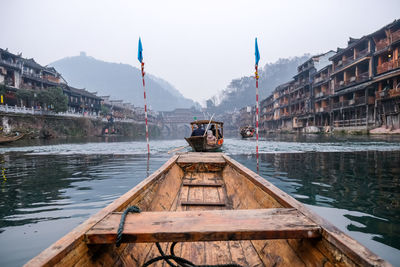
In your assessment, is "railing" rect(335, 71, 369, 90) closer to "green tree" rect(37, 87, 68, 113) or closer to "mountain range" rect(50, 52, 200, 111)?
"green tree" rect(37, 87, 68, 113)

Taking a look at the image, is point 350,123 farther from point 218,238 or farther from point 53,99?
point 53,99

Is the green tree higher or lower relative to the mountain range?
lower

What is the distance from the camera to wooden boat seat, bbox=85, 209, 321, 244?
4.97 feet

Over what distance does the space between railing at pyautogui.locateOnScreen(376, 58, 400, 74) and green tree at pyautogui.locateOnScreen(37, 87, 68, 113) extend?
40453mm

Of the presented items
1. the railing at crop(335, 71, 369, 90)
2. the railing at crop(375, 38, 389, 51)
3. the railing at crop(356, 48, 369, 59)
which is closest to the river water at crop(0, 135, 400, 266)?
the railing at crop(375, 38, 389, 51)

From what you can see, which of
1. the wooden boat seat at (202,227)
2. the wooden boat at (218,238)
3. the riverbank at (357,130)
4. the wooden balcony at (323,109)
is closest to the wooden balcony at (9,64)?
the wooden boat at (218,238)

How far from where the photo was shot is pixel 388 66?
2095 centimetres

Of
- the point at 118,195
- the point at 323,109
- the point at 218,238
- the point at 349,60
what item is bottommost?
the point at 118,195

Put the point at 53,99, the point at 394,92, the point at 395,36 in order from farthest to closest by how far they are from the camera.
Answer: the point at 53,99 → the point at 395,36 → the point at 394,92

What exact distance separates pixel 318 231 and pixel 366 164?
25.4ft

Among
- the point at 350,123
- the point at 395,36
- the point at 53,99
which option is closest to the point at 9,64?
the point at 53,99

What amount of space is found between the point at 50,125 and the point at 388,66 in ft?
137

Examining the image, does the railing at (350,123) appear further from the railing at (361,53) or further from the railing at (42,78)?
the railing at (42,78)

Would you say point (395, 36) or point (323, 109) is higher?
point (395, 36)
